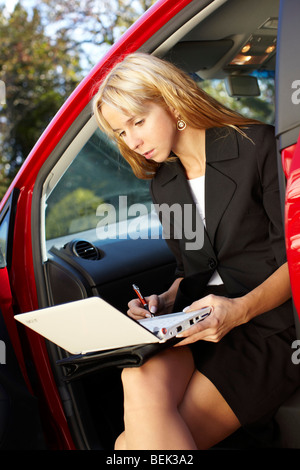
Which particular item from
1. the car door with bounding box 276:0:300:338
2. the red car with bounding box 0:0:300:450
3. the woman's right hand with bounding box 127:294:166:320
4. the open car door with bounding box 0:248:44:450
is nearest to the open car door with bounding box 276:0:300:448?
the car door with bounding box 276:0:300:338

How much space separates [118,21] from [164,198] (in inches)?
329

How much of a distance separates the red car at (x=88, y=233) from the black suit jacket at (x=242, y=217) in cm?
27

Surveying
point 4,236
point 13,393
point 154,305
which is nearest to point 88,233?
point 4,236

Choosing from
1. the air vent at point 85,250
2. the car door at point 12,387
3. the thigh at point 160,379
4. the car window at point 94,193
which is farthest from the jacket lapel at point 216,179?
the car door at point 12,387

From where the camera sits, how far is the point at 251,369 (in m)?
1.53

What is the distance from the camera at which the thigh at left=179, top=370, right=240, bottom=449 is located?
1.47 meters

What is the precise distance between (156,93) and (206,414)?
0.98m

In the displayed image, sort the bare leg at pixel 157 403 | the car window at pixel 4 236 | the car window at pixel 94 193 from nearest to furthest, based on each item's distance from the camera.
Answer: the bare leg at pixel 157 403, the car window at pixel 4 236, the car window at pixel 94 193

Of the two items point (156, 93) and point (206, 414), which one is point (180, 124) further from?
point (206, 414)

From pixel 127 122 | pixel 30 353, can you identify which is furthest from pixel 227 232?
pixel 30 353

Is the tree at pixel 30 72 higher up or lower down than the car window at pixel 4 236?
higher up

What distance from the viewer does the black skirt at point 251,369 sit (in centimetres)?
148

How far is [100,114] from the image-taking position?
1.71 metres

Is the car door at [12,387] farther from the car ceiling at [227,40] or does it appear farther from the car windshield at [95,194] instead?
the car ceiling at [227,40]
